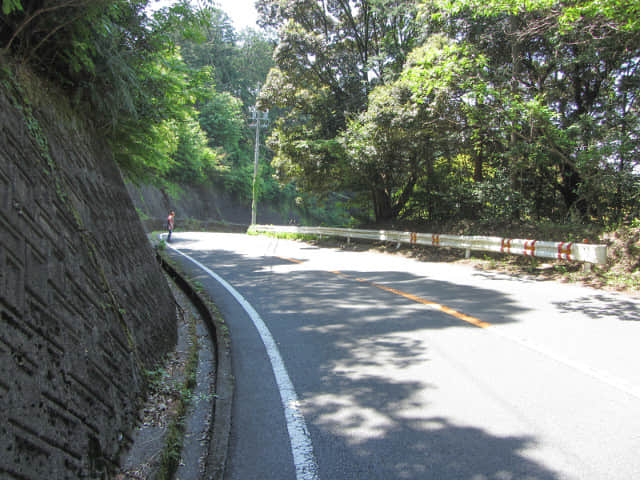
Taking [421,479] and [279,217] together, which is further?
[279,217]

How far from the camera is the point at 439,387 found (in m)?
3.73

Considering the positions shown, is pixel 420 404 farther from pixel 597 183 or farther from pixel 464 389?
→ pixel 597 183

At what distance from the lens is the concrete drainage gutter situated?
269 centimetres

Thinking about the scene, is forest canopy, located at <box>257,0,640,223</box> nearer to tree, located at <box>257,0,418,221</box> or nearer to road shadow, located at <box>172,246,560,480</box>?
tree, located at <box>257,0,418,221</box>

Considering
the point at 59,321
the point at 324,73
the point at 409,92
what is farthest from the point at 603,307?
the point at 324,73

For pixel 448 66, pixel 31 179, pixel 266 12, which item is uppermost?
pixel 266 12

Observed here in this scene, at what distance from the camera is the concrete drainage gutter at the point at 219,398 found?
269cm

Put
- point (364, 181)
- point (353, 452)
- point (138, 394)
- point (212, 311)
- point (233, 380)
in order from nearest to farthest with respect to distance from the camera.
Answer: point (353, 452) < point (138, 394) < point (233, 380) < point (212, 311) < point (364, 181)

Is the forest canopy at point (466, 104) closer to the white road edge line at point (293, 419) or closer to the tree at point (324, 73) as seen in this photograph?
the tree at point (324, 73)

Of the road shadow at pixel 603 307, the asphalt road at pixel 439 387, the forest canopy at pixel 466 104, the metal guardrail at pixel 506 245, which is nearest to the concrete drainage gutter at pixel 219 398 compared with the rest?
the asphalt road at pixel 439 387

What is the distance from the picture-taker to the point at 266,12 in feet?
72.3

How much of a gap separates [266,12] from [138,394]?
2310 centimetres

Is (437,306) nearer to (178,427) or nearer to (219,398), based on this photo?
(219,398)

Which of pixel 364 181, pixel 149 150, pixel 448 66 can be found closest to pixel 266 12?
pixel 364 181
